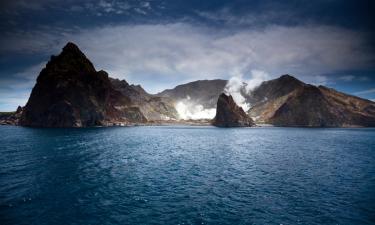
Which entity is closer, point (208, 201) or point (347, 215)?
point (347, 215)

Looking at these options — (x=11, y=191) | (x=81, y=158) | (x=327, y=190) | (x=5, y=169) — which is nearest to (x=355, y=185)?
(x=327, y=190)

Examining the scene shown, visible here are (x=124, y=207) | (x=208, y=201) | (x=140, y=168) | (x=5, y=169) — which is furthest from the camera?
(x=140, y=168)

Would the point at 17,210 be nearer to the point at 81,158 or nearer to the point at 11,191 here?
the point at 11,191

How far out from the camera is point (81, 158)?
206 ft

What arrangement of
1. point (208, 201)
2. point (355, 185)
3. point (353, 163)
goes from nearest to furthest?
point (208, 201) < point (355, 185) < point (353, 163)

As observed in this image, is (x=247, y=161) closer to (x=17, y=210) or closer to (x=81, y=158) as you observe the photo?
(x=81, y=158)

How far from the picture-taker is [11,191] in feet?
111

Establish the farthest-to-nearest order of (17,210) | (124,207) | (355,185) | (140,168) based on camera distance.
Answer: (140,168) → (355,185) → (124,207) → (17,210)

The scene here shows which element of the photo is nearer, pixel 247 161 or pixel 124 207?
pixel 124 207

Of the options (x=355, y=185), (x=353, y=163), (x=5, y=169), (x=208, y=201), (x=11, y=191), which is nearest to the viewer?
(x=208, y=201)

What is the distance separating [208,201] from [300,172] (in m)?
28.0

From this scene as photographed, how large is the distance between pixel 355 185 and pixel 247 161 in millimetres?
25278

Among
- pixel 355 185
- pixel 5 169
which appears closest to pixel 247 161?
pixel 355 185

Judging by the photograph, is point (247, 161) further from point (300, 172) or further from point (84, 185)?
point (84, 185)
